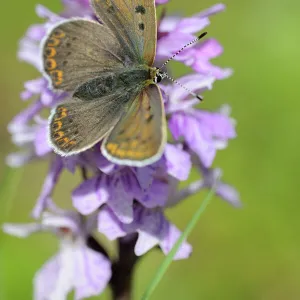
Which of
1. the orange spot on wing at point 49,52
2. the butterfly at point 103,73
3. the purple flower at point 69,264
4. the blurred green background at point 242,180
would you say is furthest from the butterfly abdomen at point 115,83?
the blurred green background at point 242,180

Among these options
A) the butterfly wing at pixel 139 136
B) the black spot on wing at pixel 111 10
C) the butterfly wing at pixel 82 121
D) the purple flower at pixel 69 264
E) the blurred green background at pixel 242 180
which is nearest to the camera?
the butterfly wing at pixel 139 136

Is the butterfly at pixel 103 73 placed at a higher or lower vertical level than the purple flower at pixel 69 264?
higher

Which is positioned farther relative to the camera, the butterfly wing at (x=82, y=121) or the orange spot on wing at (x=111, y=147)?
the butterfly wing at (x=82, y=121)

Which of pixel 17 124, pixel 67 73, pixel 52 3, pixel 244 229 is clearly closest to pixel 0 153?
pixel 52 3

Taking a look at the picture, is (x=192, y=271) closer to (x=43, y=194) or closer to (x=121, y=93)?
→ (x=43, y=194)

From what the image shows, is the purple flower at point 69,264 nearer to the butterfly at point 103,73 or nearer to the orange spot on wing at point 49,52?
the butterfly at point 103,73

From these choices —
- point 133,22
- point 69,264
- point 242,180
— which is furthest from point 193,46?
point 242,180

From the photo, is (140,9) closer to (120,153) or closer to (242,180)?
(120,153)

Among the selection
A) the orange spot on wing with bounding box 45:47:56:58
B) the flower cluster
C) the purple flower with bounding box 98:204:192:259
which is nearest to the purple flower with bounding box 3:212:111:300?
the flower cluster
